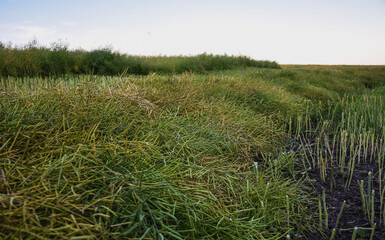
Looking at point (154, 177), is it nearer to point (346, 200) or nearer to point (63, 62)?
point (346, 200)

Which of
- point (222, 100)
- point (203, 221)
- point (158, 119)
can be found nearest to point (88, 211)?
point (203, 221)

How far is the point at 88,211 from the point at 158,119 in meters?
1.41

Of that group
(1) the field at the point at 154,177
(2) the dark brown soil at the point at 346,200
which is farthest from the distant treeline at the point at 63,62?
(2) the dark brown soil at the point at 346,200

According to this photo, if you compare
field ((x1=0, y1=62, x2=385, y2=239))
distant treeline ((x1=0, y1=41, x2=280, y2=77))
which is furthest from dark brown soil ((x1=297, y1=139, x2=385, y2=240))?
distant treeline ((x1=0, y1=41, x2=280, y2=77))

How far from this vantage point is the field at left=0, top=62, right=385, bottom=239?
4.12ft

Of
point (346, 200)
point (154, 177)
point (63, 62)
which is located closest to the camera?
point (154, 177)

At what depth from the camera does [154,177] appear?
157 cm

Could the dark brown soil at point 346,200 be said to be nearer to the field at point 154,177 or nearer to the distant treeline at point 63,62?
the field at point 154,177

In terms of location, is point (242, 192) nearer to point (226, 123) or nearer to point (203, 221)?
point (203, 221)

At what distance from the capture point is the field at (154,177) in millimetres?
1257

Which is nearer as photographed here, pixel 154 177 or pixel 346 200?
pixel 154 177

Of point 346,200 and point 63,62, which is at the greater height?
point 63,62

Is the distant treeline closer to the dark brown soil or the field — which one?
the field

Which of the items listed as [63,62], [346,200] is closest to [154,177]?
[346,200]
